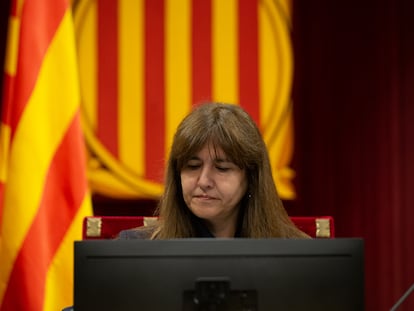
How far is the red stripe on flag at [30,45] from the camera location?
254 cm

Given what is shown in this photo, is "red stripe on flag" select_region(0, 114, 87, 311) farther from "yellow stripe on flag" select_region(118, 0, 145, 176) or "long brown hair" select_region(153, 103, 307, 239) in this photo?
"yellow stripe on flag" select_region(118, 0, 145, 176)

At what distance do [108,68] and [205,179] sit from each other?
1.96m

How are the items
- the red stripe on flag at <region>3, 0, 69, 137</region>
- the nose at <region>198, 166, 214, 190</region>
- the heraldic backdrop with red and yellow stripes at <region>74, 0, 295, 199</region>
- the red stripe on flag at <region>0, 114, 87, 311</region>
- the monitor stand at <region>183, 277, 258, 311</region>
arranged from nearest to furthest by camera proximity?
the monitor stand at <region>183, 277, 258, 311</region>, the nose at <region>198, 166, 214, 190</region>, the red stripe on flag at <region>0, 114, 87, 311</region>, the red stripe on flag at <region>3, 0, 69, 137</region>, the heraldic backdrop with red and yellow stripes at <region>74, 0, 295, 199</region>

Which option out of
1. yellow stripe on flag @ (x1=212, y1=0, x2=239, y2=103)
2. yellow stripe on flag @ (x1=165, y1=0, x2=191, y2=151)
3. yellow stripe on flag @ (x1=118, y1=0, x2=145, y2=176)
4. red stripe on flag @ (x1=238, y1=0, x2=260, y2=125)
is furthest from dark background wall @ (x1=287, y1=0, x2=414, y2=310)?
yellow stripe on flag @ (x1=118, y1=0, x2=145, y2=176)

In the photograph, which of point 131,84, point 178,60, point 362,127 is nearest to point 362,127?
point 362,127

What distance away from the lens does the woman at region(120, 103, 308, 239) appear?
172cm

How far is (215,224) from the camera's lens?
1850 millimetres

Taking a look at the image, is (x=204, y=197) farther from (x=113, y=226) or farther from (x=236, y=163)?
(x=113, y=226)

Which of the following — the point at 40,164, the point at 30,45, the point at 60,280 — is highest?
the point at 30,45

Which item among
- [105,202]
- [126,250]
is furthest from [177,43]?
[126,250]

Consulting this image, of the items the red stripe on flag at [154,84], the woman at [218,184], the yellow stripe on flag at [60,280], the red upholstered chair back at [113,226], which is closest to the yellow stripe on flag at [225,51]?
the red stripe on flag at [154,84]

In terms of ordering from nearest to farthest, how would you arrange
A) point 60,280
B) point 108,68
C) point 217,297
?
point 217,297 < point 60,280 < point 108,68

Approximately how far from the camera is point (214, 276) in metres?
1.11

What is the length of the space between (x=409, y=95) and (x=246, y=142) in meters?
2.09
